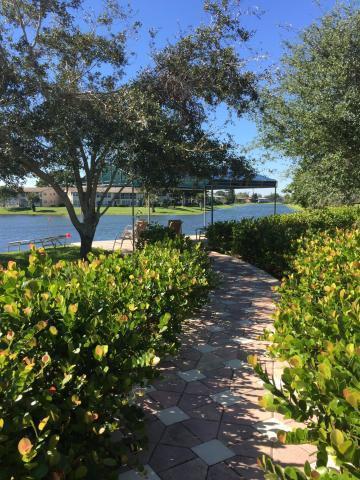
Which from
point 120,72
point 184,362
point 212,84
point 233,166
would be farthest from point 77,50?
point 184,362

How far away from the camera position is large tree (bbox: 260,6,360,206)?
950cm

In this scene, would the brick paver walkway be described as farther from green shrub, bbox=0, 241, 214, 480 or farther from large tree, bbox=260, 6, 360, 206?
large tree, bbox=260, 6, 360, 206

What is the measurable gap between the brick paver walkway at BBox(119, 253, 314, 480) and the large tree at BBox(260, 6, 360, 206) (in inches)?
245

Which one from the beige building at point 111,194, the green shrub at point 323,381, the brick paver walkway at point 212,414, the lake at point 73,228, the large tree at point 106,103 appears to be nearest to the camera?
the green shrub at point 323,381

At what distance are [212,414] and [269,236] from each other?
712cm

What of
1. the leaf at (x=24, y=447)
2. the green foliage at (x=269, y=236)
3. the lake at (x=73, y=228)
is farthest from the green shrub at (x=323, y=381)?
the lake at (x=73, y=228)

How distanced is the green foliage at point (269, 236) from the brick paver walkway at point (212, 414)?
3.36m

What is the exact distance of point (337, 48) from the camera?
32.0ft

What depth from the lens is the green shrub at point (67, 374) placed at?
167 centimetres

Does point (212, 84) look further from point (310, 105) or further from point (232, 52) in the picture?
point (310, 105)

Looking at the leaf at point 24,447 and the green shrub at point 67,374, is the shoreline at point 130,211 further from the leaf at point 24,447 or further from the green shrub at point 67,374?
the leaf at point 24,447

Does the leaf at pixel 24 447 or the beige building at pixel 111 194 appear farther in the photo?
the beige building at pixel 111 194

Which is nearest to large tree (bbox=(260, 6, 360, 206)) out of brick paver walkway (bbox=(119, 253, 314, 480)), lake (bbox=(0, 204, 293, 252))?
lake (bbox=(0, 204, 293, 252))

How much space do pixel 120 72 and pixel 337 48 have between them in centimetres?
558
